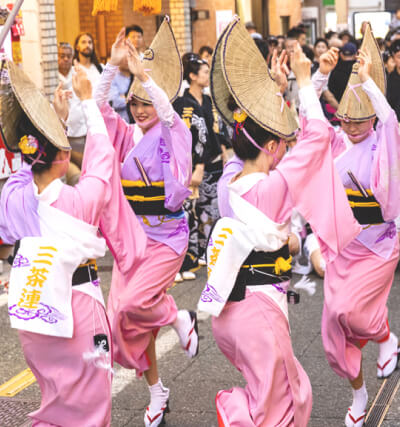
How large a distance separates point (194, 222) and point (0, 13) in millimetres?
3723

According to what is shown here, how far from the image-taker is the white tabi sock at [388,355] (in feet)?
16.8

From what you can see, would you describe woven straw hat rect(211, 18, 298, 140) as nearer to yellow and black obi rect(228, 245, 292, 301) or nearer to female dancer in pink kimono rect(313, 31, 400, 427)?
yellow and black obi rect(228, 245, 292, 301)

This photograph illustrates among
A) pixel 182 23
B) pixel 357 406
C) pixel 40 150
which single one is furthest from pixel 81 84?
pixel 182 23

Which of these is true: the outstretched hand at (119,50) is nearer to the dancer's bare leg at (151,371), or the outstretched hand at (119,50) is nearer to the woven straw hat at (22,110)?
the woven straw hat at (22,110)

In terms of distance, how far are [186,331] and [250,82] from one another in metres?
1.72

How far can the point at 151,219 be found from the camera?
5.04 meters

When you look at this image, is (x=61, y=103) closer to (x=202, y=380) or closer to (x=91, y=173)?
(x=91, y=173)

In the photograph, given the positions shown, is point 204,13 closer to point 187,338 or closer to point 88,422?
point 187,338

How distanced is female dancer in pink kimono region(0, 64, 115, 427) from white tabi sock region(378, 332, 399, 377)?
1.95 metres

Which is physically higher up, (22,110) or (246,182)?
(22,110)

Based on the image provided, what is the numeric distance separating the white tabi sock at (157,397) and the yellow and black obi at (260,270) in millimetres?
1131

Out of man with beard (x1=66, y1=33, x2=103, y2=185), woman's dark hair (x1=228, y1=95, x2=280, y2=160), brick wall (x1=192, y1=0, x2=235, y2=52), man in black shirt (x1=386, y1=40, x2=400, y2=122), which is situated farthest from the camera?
brick wall (x1=192, y1=0, x2=235, y2=52)

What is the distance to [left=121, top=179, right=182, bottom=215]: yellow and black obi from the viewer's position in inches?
198

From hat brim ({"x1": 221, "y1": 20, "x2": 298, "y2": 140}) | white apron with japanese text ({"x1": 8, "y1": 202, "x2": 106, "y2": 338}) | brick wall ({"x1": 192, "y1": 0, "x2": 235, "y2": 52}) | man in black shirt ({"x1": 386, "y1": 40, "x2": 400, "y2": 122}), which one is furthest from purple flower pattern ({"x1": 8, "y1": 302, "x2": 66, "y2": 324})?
brick wall ({"x1": 192, "y1": 0, "x2": 235, "y2": 52})
